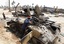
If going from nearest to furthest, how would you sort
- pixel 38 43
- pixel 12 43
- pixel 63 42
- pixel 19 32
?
pixel 38 43 < pixel 12 43 < pixel 63 42 < pixel 19 32

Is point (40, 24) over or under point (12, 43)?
over

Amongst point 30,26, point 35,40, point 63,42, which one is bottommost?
point 63,42

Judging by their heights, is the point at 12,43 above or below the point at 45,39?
below

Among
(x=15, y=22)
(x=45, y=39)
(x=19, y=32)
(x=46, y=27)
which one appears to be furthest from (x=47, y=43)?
(x=15, y=22)

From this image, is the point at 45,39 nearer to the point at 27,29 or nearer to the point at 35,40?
the point at 35,40

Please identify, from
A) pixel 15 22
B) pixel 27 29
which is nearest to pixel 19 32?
pixel 15 22

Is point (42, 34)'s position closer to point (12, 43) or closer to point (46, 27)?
point (46, 27)

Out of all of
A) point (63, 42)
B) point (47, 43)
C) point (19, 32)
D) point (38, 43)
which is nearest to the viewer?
point (47, 43)

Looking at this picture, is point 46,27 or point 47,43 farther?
point 46,27

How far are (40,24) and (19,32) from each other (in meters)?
2.95

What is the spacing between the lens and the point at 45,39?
9602mm

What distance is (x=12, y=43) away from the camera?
11.1m

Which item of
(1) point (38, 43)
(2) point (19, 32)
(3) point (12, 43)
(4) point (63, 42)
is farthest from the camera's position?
(2) point (19, 32)

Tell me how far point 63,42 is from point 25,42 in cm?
408
